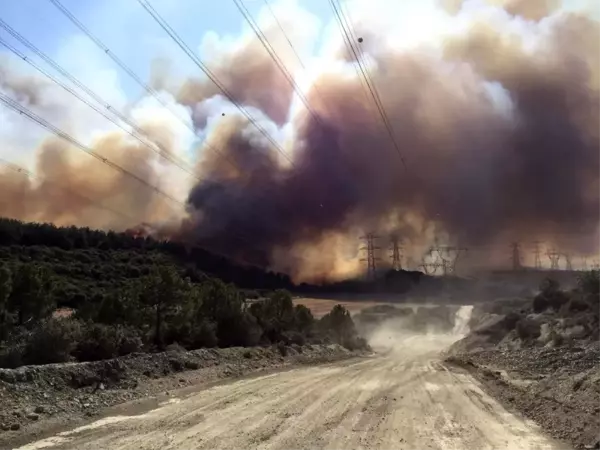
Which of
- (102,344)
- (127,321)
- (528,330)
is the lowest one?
(528,330)

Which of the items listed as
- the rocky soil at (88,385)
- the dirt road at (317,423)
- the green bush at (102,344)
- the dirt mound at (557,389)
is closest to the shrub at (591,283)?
the dirt mound at (557,389)

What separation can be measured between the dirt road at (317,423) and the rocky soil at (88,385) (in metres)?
1.43

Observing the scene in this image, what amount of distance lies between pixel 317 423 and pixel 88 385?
10.3m

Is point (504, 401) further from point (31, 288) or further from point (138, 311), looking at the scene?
point (31, 288)

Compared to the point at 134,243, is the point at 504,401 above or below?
below

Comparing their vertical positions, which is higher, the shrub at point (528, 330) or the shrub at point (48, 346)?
the shrub at point (48, 346)

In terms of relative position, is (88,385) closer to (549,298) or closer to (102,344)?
(102,344)

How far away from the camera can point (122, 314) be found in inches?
1547

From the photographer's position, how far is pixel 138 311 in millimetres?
39906

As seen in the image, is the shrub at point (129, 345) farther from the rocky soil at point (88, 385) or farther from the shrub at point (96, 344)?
the rocky soil at point (88, 385)

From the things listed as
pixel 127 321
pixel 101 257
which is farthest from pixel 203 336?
pixel 101 257

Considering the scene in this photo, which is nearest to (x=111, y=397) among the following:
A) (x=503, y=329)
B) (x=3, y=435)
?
(x=3, y=435)

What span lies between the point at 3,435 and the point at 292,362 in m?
30.8

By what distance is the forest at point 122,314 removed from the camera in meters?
30.1
